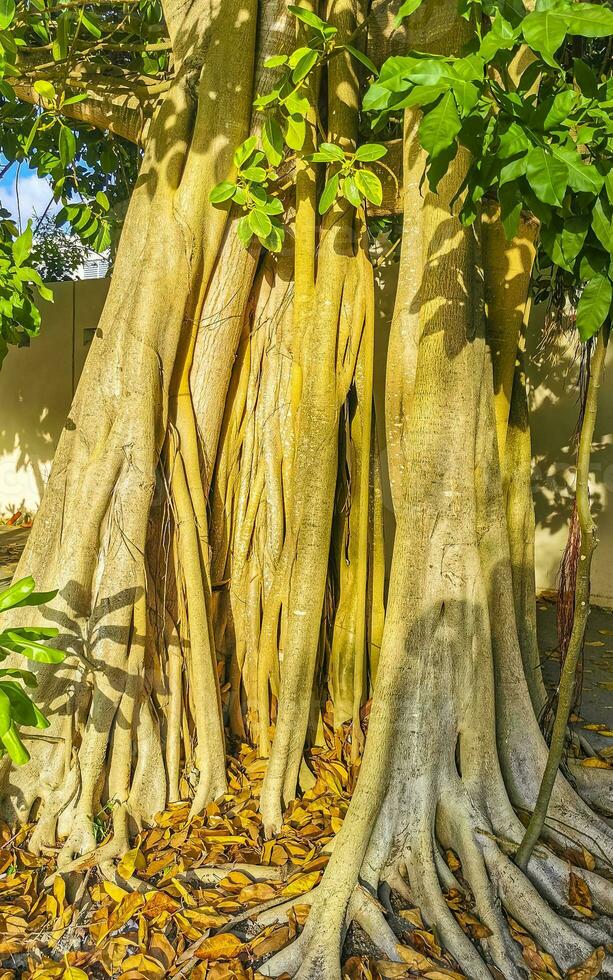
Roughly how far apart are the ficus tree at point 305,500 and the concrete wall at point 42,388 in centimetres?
451

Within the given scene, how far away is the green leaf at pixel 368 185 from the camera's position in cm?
240

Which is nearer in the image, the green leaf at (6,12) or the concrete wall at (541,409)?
the green leaf at (6,12)

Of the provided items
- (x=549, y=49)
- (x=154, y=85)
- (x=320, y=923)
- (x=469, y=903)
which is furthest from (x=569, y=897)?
(x=154, y=85)

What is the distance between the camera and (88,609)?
2598mm

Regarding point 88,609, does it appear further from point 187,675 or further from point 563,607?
point 563,607

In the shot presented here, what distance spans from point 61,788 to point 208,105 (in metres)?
2.39

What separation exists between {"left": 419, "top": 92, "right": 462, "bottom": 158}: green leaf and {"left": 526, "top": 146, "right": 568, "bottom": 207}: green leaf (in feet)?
0.52

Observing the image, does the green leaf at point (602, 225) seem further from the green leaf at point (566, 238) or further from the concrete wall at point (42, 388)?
the concrete wall at point (42, 388)

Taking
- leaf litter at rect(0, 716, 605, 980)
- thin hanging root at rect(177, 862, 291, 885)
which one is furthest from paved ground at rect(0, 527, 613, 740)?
thin hanging root at rect(177, 862, 291, 885)

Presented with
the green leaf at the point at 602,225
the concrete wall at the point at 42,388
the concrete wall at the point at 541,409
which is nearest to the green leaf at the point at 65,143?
the green leaf at the point at 602,225

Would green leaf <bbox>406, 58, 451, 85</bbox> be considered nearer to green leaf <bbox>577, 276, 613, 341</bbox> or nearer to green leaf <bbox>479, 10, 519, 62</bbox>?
green leaf <bbox>479, 10, 519, 62</bbox>

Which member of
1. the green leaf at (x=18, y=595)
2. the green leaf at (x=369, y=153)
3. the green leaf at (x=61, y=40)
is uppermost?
the green leaf at (x=61, y=40)

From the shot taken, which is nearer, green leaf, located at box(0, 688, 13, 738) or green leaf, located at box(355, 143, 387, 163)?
green leaf, located at box(0, 688, 13, 738)

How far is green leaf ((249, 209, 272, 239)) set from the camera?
8.11 feet
